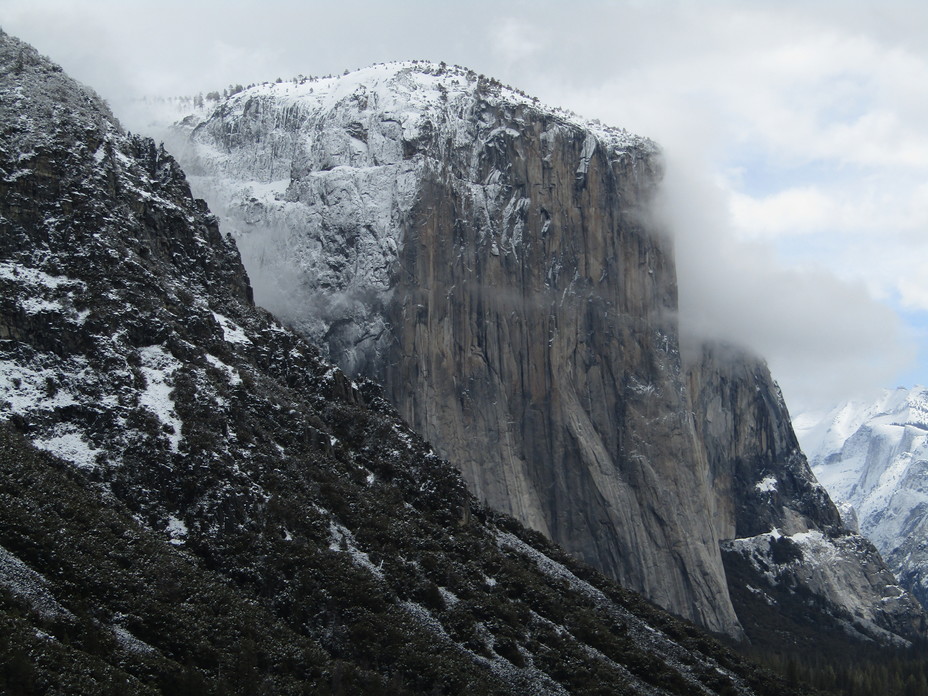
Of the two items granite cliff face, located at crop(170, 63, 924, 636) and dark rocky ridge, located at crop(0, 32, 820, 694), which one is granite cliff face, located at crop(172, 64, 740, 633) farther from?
dark rocky ridge, located at crop(0, 32, 820, 694)

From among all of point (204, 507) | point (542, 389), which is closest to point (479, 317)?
point (542, 389)

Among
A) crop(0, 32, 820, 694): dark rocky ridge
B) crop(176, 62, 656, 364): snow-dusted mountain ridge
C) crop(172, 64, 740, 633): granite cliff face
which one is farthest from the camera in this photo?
crop(172, 64, 740, 633): granite cliff face

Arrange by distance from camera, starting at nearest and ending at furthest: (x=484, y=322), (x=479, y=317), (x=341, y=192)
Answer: (x=341, y=192)
(x=484, y=322)
(x=479, y=317)

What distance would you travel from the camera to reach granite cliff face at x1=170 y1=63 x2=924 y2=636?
7092 inches

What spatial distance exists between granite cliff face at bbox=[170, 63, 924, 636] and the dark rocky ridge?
159ft

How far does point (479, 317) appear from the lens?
7475 inches

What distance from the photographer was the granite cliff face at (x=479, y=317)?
18012 cm

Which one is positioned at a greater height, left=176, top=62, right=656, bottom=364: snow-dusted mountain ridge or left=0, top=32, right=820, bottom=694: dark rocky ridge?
left=176, top=62, right=656, bottom=364: snow-dusted mountain ridge

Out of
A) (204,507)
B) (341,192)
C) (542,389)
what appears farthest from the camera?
(542,389)

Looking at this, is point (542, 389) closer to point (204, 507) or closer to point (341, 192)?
point (341, 192)

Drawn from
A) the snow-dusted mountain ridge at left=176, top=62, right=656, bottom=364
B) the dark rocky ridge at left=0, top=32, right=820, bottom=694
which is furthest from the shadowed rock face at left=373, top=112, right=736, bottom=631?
the dark rocky ridge at left=0, top=32, right=820, bottom=694

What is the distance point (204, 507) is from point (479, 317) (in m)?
102

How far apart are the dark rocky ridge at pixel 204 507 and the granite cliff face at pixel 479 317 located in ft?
159

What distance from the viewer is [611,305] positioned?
655 ft
